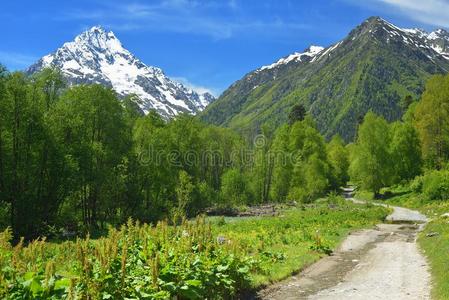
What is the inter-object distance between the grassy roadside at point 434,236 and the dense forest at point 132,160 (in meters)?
6.67

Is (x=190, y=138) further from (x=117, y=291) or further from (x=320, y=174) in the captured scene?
(x=117, y=291)

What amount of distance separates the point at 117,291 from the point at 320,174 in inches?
2685

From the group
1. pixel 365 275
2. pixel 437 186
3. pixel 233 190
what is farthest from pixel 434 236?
pixel 233 190

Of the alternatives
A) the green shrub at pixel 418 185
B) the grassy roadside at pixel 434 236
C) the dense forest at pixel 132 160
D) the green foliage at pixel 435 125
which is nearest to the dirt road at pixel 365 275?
the grassy roadside at pixel 434 236

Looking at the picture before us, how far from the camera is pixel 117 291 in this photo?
10.5 meters

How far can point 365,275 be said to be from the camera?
815 inches

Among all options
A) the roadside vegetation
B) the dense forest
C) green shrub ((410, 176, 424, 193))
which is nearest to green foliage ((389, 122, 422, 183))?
the roadside vegetation

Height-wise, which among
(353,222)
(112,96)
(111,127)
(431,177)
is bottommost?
(353,222)

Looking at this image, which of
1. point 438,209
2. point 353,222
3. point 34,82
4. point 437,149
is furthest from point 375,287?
point 437,149

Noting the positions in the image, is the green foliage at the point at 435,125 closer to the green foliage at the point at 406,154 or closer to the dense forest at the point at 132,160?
the dense forest at the point at 132,160

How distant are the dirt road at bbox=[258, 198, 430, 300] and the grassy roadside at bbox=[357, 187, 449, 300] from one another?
0.47m

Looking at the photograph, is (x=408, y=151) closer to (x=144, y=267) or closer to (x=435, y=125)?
(x=435, y=125)

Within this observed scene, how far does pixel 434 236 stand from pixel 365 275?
43.2ft

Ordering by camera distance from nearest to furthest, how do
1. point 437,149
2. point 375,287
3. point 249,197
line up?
point 375,287, point 437,149, point 249,197
